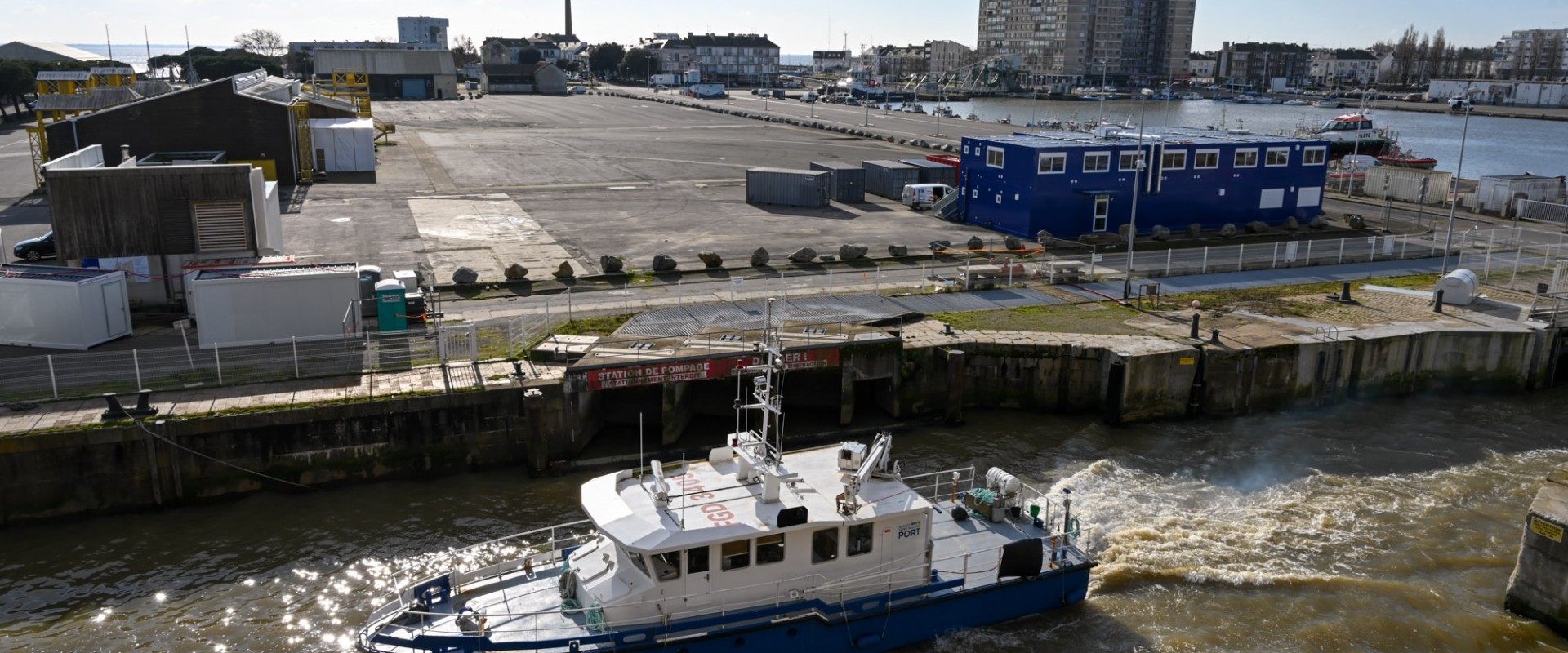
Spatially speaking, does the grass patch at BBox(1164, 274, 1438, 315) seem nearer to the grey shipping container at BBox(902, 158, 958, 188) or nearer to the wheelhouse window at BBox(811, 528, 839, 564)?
the wheelhouse window at BBox(811, 528, 839, 564)

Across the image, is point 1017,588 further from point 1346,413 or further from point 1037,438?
point 1346,413

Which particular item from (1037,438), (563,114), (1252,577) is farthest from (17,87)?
(1252,577)

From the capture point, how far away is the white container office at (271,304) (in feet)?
92.0

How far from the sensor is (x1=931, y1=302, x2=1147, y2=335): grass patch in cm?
3309

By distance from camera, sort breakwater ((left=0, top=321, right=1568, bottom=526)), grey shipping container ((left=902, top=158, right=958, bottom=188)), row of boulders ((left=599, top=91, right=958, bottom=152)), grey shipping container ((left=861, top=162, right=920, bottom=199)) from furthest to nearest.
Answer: row of boulders ((left=599, top=91, right=958, bottom=152))
grey shipping container ((left=902, top=158, right=958, bottom=188))
grey shipping container ((left=861, top=162, right=920, bottom=199))
breakwater ((left=0, top=321, right=1568, bottom=526))

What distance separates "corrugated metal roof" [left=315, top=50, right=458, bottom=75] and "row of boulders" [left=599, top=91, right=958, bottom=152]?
30253mm

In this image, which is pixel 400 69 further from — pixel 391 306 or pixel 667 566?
pixel 667 566

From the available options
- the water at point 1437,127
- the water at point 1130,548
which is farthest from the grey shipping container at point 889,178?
the water at point 1130,548

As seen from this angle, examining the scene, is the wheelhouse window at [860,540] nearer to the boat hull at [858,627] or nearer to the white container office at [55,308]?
the boat hull at [858,627]

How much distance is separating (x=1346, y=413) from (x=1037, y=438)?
10.2 meters

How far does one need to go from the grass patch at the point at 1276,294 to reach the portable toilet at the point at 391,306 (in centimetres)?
2475

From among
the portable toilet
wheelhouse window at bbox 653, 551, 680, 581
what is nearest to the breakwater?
the portable toilet

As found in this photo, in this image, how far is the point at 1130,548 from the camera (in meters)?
23.1

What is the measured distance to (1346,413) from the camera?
105 ft
